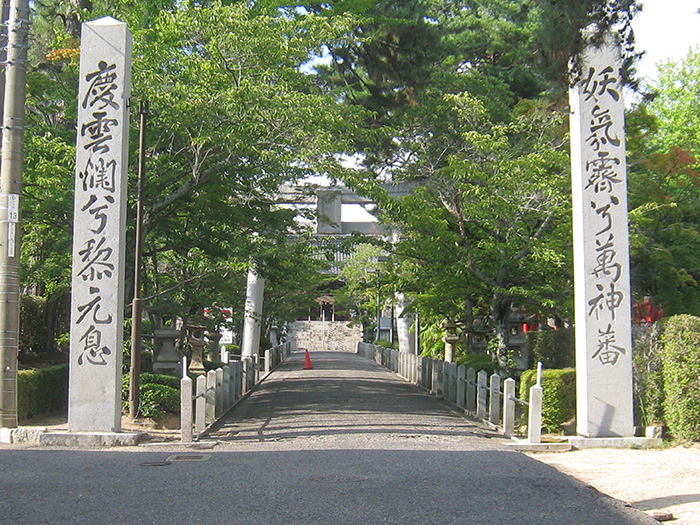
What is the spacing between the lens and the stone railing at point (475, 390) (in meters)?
12.2

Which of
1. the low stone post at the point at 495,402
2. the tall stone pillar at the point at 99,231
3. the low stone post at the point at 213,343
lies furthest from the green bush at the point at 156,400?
the low stone post at the point at 213,343

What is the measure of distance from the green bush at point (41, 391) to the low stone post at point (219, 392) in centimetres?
322

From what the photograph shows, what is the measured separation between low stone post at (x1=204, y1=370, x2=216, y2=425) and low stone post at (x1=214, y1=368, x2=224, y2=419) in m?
0.36

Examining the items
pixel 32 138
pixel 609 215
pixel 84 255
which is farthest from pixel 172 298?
pixel 609 215

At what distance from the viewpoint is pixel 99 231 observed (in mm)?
12125

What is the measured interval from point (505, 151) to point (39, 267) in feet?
34.2

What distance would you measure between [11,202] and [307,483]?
715 cm

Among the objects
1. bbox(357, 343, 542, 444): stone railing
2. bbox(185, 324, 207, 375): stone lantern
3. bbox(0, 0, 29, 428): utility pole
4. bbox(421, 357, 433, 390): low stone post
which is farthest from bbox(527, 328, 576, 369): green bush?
bbox(0, 0, 29, 428): utility pole

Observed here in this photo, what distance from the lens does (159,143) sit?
17531mm

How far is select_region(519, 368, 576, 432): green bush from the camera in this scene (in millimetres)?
14094

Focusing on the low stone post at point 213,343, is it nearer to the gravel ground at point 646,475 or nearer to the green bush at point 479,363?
the green bush at point 479,363

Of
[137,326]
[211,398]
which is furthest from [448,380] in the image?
[137,326]

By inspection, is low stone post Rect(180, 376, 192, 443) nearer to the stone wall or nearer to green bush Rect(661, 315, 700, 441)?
green bush Rect(661, 315, 700, 441)

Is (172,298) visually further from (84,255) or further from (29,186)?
(84,255)
